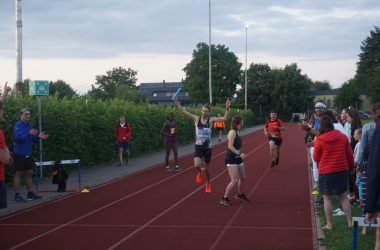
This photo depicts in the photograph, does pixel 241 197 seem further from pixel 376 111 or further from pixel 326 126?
pixel 376 111

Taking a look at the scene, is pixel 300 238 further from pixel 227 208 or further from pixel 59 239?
pixel 59 239

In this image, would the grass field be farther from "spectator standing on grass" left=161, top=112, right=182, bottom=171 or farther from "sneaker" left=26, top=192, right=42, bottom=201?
"spectator standing on grass" left=161, top=112, right=182, bottom=171

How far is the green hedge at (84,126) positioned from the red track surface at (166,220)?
2898 millimetres

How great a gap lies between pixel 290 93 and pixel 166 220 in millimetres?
83919

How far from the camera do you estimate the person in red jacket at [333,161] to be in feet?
29.2

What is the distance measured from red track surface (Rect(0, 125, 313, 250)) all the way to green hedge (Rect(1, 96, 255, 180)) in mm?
2898

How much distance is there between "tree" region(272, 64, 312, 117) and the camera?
92206 millimetres

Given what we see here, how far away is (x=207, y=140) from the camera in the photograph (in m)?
13.5

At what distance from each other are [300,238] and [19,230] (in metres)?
4.50

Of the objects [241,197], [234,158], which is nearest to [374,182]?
[234,158]

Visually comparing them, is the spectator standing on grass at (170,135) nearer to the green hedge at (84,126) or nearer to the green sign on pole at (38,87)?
the green hedge at (84,126)

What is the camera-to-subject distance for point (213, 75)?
98.4m

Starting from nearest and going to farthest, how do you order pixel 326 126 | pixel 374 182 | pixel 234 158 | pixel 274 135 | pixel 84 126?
1. pixel 374 182
2. pixel 326 126
3. pixel 234 158
4. pixel 274 135
5. pixel 84 126

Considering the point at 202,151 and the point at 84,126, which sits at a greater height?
the point at 84,126
